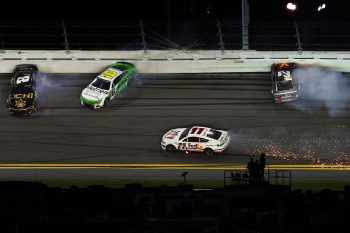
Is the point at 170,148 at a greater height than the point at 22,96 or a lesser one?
lesser

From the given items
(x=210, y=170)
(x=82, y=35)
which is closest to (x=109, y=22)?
(x=82, y=35)

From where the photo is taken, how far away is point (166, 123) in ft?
86.0

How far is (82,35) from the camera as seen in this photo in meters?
29.2

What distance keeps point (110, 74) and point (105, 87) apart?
0.64 metres

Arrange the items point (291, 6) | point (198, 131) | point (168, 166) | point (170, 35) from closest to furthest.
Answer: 1. point (168, 166)
2. point (198, 131)
3. point (291, 6)
4. point (170, 35)

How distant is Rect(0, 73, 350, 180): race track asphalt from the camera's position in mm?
24797

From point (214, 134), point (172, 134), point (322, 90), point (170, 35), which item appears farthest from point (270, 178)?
point (170, 35)

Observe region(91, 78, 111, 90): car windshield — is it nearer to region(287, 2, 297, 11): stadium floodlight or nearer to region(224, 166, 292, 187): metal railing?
region(224, 166, 292, 187): metal railing

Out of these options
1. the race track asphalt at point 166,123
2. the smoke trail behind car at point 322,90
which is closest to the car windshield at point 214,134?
the race track asphalt at point 166,123

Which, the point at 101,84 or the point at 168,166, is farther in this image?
the point at 101,84

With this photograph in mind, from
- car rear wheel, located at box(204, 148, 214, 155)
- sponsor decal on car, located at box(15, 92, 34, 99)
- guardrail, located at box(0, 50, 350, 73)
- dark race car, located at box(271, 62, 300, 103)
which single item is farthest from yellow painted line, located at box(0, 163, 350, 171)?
guardrail, located at box(0, 50, 350, 73)

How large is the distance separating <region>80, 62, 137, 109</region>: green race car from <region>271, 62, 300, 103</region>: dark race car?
569 centimetres

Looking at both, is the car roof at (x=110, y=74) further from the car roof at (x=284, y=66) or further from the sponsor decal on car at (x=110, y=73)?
the car roof at (x=284, y=66)

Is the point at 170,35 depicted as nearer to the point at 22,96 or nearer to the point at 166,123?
the point at 166,123
